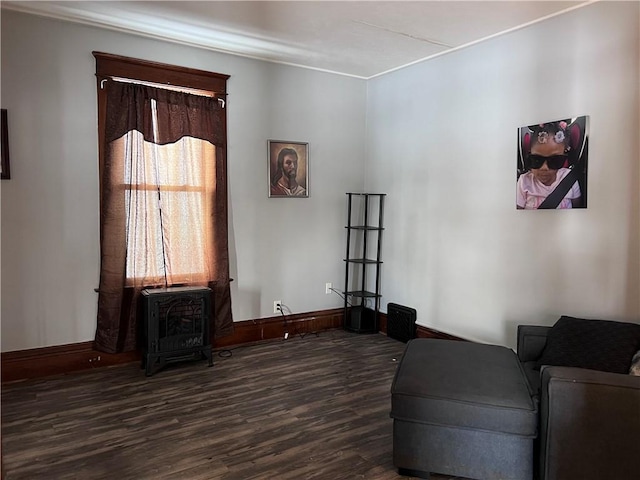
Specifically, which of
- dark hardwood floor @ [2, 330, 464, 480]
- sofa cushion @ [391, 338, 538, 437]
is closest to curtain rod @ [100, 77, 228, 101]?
dark hardwood floor @ [2, 330, 464, 480]

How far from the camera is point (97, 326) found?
3.70 m

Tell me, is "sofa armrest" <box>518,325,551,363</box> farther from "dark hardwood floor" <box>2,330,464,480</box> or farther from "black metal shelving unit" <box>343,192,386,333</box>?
"black metal shelving unit" <box>343,192,386,333</box>

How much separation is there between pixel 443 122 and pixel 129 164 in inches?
109

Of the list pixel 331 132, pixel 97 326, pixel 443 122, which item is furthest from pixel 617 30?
pixel 97 326

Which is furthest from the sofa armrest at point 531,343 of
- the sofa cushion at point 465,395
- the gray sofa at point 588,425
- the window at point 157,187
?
the window at point 157,187

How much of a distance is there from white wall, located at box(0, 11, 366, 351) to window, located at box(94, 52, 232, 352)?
0.11m

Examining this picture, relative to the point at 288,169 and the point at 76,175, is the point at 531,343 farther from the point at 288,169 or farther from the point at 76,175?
the point at 76,175

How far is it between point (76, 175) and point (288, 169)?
1.90 meters

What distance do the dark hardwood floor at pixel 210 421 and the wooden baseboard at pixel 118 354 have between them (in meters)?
0.09

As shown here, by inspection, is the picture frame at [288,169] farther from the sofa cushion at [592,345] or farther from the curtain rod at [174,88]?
the sofa cushion at [592,345]

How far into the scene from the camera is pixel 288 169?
4586 mm

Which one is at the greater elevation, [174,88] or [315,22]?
[315,22]

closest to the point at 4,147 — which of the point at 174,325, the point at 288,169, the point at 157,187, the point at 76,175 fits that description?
the point at 76,175

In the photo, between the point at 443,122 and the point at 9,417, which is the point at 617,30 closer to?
the point at 443,122
